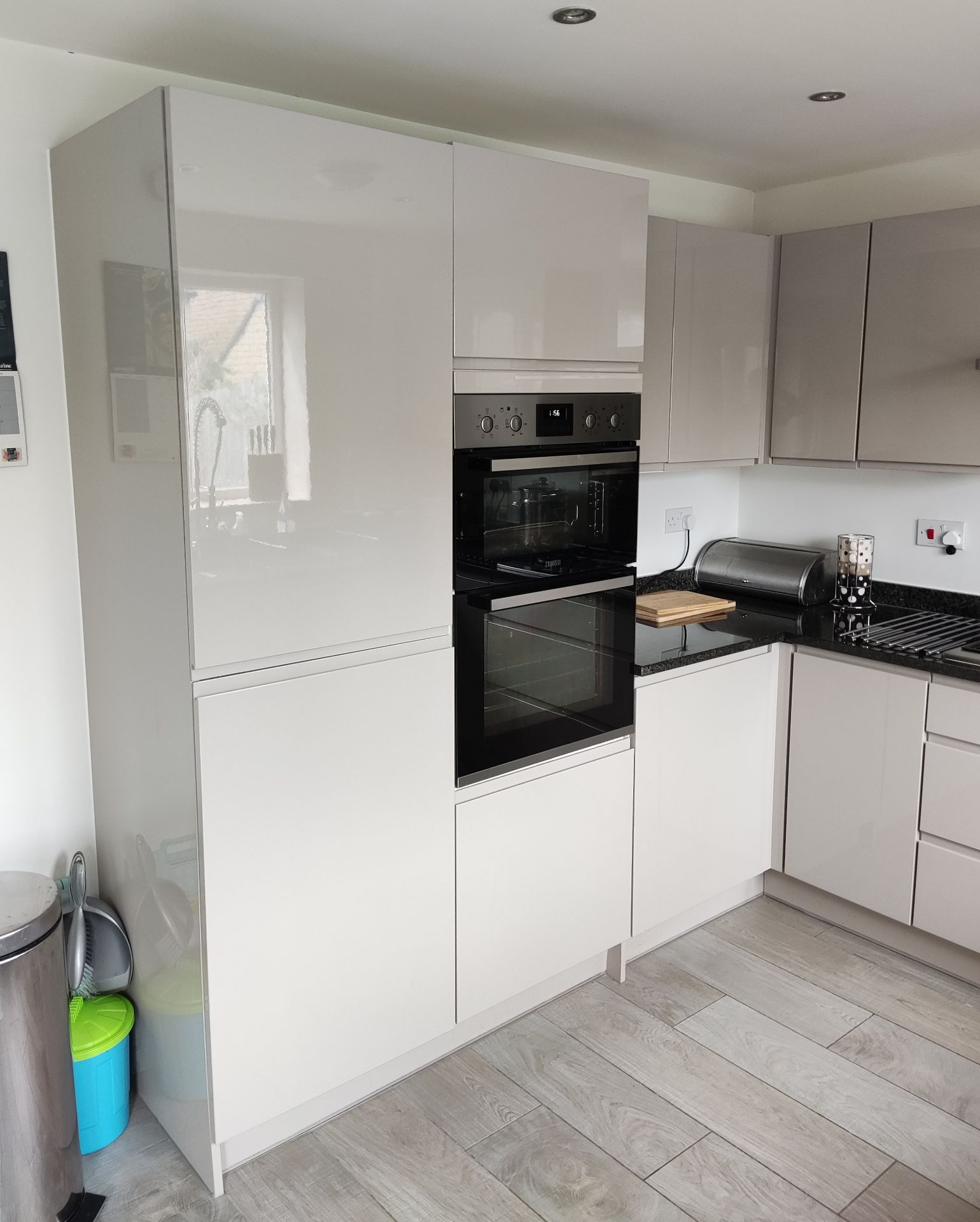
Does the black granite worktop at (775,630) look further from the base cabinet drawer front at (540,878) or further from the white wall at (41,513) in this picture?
→ the white wall at (41,513)

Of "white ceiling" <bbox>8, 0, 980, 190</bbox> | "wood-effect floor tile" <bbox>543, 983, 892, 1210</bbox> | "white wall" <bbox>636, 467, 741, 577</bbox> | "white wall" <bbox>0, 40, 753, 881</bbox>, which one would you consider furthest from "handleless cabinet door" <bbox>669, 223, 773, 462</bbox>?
"wood-effect floor tile" <bbox>543, 983, 892, 1210</bbox>

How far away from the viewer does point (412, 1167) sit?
2170 mm

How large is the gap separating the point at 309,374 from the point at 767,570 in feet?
6.61

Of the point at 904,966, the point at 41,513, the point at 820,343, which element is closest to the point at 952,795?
the point at 904,966

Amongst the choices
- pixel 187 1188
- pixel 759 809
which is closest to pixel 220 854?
pixel 187 1188

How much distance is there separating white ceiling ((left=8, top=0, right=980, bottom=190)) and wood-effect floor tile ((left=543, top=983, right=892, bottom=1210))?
7.57 feet

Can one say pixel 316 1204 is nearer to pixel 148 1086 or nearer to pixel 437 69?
pixel 148 1086

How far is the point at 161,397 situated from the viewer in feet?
5.99

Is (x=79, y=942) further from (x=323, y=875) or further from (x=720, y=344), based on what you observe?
(x=720, y=344)

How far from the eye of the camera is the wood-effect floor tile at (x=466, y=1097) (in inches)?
90.4

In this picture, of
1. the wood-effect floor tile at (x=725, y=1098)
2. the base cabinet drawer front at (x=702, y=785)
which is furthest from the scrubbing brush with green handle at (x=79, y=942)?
the base cabinet drawer front at (x=702, y=785)

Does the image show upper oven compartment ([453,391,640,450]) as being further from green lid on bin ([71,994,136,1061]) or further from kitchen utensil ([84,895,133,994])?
green lid on bin ([71,994,136,1061])

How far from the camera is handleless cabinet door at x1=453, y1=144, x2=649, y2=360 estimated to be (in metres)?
2.16

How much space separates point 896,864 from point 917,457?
3.83 feet
